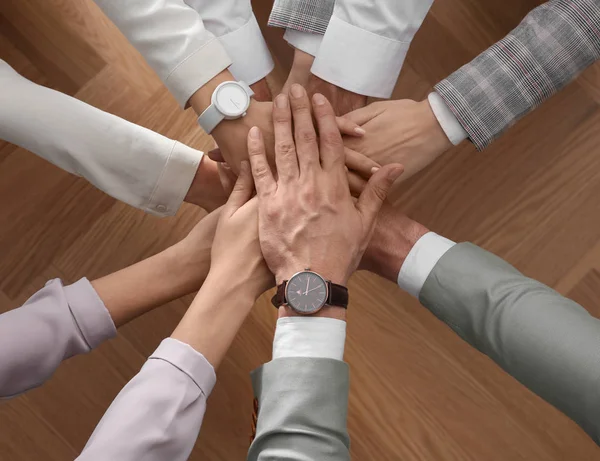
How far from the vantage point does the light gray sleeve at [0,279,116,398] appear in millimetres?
714

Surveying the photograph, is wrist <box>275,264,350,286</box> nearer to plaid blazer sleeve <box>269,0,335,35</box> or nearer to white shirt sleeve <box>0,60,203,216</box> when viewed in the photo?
white shirt sleeve <box>0,60,203,216</box>

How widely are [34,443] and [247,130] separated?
0.64 metres

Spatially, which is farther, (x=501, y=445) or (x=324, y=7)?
(x=501, y=445)

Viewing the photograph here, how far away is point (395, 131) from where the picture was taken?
789 millimetres

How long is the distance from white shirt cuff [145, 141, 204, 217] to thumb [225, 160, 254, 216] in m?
0.10

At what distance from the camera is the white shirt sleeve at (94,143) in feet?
2.57

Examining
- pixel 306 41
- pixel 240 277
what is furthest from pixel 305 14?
pixel 240 277

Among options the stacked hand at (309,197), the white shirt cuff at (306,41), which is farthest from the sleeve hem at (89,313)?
the white shirt cuff at (306,41)

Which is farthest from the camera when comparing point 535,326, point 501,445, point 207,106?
point 501,445

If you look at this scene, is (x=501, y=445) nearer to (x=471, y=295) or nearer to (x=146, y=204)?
(x=471, y=295)

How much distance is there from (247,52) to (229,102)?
108 millimetres

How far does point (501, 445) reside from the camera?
932 millimetres

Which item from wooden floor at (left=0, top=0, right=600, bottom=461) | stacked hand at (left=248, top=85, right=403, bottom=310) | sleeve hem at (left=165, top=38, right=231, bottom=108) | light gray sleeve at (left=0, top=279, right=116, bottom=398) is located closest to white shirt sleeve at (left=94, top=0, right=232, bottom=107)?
sleeve hem at (left=165, top=38, right=231, bottom=108)

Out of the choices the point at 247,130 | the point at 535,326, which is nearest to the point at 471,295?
the point at 535,326
